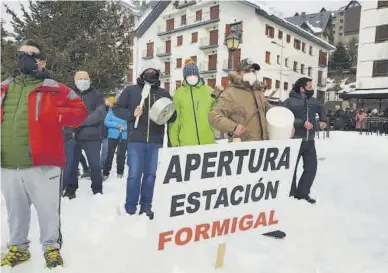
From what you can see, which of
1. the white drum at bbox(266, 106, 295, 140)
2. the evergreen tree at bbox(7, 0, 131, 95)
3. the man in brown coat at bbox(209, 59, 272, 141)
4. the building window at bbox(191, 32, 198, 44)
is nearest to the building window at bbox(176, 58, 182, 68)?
the building window at bbox(191, 32, 198, 44)

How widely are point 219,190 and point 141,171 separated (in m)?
1.69

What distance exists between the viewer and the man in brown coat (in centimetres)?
362

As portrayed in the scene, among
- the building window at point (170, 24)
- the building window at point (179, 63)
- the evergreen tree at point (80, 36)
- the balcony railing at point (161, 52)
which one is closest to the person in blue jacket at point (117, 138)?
the evergreen tree at point (80, 36)

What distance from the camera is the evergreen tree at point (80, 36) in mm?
18484

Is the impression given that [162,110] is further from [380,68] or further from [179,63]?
[179,63]

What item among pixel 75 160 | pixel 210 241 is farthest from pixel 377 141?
pixel 210 241

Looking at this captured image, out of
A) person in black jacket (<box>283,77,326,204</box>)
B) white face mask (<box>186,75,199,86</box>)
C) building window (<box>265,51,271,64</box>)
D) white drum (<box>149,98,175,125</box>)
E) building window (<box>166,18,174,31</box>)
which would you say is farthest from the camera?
building window (<box>166,18,174,31</box>)

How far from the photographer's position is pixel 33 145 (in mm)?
2721

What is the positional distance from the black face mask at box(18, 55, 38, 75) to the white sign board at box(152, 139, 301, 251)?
1172mm

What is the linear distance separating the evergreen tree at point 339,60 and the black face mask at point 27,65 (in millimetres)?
66952

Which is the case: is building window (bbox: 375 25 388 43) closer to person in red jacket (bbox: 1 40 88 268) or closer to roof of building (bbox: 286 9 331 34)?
person in red jacket (bbox: 1 40 88 268)

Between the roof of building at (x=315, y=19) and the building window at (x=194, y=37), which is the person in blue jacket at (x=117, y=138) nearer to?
the building window at (x=194, y=37)

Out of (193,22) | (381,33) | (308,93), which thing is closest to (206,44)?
(193,22)

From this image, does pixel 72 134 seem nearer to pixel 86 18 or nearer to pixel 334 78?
pixel 86 18
